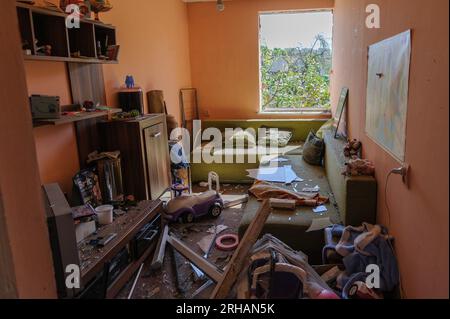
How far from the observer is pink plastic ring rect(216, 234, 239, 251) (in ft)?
8.76

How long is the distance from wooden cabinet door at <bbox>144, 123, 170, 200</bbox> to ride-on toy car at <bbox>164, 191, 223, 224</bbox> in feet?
0.65

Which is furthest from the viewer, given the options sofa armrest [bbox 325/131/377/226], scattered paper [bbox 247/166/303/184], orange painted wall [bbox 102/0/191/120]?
scattered paper [bbox 247/166/303/184]

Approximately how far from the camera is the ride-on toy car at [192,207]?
10.2 ft

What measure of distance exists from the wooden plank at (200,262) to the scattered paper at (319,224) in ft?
2.47

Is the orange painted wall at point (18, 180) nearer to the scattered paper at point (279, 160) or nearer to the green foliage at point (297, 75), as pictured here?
the scattered paper at point (279, 160)

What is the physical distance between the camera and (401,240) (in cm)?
173

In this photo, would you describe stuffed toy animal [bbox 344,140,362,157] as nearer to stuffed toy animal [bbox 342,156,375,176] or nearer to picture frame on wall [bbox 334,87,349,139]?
stuffed toy animal [bbox 342,156,375,176]

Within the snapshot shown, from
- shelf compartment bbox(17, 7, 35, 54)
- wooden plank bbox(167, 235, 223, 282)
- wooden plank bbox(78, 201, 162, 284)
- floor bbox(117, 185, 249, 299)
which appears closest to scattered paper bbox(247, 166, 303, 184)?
floor bbox(117, 185, 249, 299)

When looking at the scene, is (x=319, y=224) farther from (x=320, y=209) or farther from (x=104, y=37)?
(x=104, y=37)

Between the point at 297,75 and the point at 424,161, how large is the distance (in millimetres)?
4227

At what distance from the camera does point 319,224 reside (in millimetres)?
2436

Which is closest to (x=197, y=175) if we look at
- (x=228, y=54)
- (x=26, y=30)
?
(x=228, y=54)
